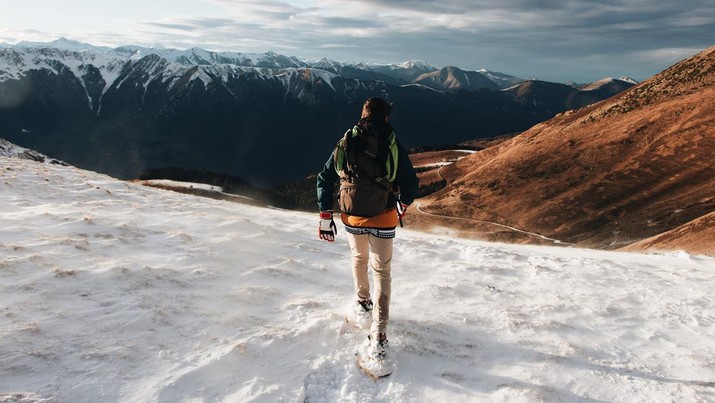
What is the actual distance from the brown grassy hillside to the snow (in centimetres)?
4013

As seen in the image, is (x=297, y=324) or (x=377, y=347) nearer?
(x=377, y=347)

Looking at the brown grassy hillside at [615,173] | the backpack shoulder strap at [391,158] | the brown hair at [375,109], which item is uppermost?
the brown hair at [375,109]

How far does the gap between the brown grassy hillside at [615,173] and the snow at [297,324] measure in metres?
40.1

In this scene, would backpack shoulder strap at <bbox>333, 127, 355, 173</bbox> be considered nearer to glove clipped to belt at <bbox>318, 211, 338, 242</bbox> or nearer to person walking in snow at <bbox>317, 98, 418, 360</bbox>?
person walking in snow at <bbox>317, 98, 418, 360</bbox>

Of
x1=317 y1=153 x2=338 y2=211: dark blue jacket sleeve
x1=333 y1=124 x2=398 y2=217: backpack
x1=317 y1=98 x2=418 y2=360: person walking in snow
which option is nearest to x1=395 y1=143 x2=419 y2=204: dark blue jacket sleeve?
x1=317 y1=98 x2=418 y2=360: person walking in snow

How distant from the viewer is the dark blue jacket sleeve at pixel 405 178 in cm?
721

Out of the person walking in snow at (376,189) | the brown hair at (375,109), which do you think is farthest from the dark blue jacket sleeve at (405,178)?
the brown hair at (375,109)

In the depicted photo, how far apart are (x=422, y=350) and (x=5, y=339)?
20.9 ft

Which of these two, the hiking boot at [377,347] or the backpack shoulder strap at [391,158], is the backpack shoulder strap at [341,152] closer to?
the backpack shoulder strap at [391,158]

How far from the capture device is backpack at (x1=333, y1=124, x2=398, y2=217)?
699 centimetres

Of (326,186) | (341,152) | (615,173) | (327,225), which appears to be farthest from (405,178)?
(615,173)

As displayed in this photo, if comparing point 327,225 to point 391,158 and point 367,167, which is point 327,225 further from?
point 391,158

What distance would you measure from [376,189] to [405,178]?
0.57 m

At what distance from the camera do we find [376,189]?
7.14m
